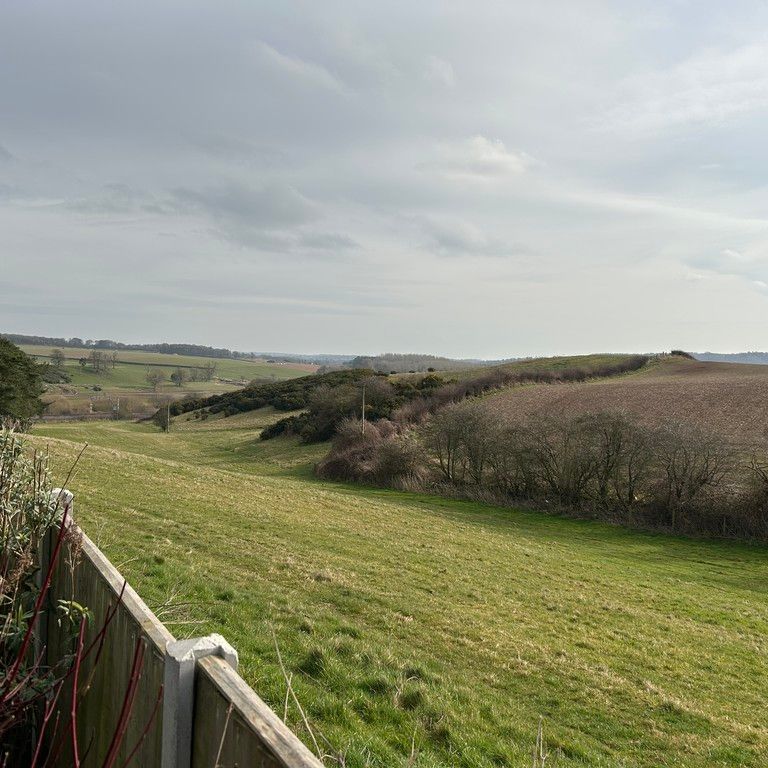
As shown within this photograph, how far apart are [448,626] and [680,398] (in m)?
48.6

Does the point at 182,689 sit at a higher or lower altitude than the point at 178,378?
higher

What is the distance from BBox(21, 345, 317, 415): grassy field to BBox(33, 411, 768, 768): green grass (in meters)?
60.6

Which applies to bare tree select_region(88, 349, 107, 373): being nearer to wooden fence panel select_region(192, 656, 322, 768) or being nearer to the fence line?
the fence line

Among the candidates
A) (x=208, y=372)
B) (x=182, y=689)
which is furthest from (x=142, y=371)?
(x=182, y=689)

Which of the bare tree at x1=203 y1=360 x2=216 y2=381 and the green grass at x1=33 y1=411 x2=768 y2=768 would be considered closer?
the green grass at x1=33 y1=411 x2=768 y2=768

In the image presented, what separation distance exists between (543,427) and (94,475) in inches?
1020

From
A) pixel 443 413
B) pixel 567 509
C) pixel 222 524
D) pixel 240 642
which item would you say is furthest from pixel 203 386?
pixel 240 642

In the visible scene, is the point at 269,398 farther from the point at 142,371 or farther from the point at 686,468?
the point at 142,371

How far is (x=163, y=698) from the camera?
276 centimetres

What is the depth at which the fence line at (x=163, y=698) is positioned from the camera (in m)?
2.25

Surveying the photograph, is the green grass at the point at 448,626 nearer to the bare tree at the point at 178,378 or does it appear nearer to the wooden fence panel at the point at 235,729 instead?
the wooden fence panel at the point at 235,729

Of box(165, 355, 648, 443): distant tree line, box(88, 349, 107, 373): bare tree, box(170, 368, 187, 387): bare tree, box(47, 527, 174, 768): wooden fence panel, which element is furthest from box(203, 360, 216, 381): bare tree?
box(47, 527, 174, 768): wooden fence panel

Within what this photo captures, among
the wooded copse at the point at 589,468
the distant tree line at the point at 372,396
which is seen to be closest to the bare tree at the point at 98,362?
the distant tree line at the point at 372,396

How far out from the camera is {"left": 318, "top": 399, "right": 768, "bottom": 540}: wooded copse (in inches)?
1179
